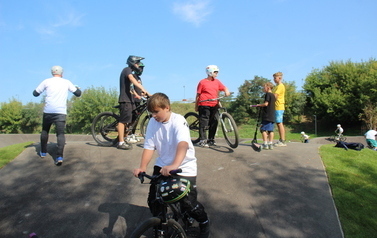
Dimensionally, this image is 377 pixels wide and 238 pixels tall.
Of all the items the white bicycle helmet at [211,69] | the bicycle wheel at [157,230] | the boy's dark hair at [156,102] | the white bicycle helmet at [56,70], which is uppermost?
the white bicycle helmet at [211,69]

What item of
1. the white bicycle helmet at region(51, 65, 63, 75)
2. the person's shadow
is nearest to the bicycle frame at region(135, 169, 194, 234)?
the person's shadow

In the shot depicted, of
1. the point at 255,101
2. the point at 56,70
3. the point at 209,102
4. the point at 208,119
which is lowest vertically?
the point at 208,119

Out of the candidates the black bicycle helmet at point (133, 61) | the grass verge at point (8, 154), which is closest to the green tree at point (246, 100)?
the black bicycle helmet at point (133, 61)

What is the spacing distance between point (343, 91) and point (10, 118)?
146 feet

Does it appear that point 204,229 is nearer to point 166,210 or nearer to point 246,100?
point 166,210

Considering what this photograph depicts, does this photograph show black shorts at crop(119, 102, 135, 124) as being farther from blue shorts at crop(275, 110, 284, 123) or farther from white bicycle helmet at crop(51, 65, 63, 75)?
blue shorts at crop(275, 110, 284, 123)

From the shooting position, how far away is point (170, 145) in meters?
3.00

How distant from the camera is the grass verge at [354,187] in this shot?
→ 11.7 ft

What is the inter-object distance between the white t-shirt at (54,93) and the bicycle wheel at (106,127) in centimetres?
171

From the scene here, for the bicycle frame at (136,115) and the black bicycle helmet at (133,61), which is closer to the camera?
the black bicycle helmet at (133,61)

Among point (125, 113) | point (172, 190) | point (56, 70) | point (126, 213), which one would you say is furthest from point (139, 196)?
point (56, 70)

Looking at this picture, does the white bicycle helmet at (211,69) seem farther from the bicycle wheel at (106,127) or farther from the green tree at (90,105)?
the green tree at (90,105)

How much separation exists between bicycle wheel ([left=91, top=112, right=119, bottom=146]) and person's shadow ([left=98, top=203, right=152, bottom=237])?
3.31 m

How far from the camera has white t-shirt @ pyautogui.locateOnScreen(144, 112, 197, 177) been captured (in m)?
2.94
